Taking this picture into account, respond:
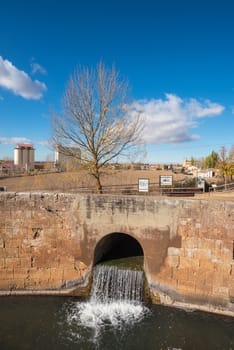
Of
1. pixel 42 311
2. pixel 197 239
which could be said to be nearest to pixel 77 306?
pixel 42 311

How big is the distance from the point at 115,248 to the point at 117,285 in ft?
11.4

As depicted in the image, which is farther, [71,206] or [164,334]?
[71,206]

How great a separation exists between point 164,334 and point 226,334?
7.30ft

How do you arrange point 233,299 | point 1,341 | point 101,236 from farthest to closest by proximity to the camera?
point 101,236, point 233,299, point 1,341

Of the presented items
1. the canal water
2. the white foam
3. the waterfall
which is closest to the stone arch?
the waterfall

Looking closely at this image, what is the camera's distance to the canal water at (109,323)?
28.9 feet

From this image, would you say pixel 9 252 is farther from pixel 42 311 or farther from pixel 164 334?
pixel 164 334

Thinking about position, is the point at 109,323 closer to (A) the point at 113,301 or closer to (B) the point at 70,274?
(A) the point at 113,301

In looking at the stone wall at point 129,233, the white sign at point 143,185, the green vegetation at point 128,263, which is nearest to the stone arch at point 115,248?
the green vegetation at point 128,263

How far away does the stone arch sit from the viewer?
12.7 metres

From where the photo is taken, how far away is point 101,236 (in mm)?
12023

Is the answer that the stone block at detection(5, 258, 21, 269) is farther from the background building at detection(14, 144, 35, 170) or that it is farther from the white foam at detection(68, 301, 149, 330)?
the background building at detection(14, 144, 35, 170)

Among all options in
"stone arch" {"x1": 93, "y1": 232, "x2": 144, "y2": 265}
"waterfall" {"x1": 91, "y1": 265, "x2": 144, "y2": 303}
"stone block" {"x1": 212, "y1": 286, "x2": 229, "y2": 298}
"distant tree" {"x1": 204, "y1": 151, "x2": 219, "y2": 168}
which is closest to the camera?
"stone block" {"x1": 212, "y1": 286, "x2": 229, "y2": 298}

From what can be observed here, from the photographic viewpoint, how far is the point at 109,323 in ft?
32.3
